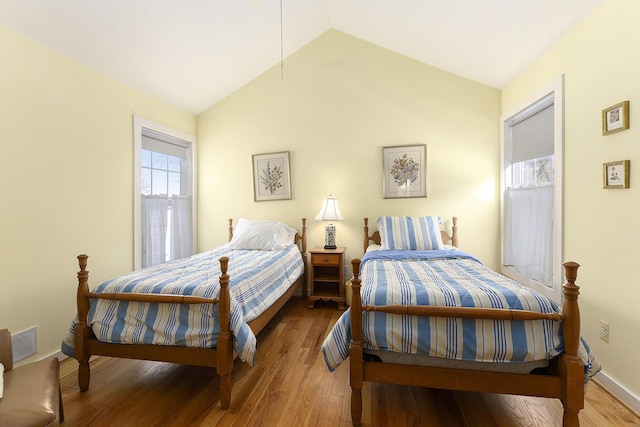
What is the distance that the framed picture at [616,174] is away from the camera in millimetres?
1621

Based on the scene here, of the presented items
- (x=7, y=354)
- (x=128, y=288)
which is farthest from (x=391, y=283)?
(x=7, y=354)

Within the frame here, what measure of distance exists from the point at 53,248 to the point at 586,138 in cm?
389

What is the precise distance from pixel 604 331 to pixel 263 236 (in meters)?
2.86

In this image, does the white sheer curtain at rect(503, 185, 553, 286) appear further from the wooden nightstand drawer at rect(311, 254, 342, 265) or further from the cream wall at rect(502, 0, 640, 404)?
the wooden nightstand drawer at rect(311, 254, 342, 265)

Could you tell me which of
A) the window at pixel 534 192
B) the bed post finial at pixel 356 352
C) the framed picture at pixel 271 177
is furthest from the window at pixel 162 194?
the window at pixel 534 192

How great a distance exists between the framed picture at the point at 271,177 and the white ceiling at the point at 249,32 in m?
1.05

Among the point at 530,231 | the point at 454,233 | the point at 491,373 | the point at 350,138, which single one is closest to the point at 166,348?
the point at 491,373

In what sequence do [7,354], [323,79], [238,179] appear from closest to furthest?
[7,354], [323,79], [238,179]

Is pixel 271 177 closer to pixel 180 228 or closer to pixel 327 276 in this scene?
pixel 180 228

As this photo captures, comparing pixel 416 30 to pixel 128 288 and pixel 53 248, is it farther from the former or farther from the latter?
pixel 53 248

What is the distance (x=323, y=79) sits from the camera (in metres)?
3.50

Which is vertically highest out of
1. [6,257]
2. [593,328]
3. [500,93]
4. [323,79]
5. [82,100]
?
[323,79]

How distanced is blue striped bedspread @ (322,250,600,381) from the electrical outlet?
71cm

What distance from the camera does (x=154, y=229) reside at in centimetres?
312
